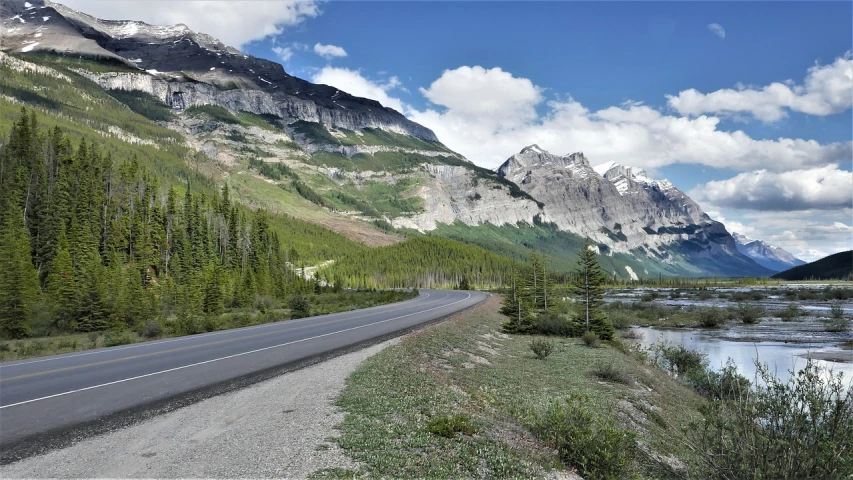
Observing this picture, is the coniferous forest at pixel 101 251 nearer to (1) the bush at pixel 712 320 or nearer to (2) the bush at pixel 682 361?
(2) the bush at pixel 682 361

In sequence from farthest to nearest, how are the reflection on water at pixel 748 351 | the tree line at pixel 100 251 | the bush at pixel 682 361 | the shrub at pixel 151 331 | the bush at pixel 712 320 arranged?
the bush at pixel 712 320 → the tree line at pixel 100 251 → the shrub at pixel 151 331 → the bush at pixel 682 361 → the reflection on water at pixel 748 351

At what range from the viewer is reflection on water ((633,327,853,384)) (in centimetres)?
2556

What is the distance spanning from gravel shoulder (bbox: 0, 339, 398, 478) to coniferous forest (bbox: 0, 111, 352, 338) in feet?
87.0

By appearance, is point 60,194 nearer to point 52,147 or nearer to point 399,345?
point 52,147

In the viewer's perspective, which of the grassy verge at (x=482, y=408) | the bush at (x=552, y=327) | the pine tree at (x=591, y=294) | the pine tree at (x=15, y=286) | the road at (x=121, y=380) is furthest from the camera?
the bush at (x=552, y=327)

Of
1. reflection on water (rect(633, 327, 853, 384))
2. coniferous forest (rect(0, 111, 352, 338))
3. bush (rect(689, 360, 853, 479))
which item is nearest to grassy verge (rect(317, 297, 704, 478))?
bush (rect(689, 360, 853, 479))

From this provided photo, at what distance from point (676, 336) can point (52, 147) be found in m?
82.1

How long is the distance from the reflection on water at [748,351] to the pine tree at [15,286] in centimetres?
4728

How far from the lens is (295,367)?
15.2 m

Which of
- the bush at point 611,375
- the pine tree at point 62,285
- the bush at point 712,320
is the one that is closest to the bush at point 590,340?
the bush at point 611,375

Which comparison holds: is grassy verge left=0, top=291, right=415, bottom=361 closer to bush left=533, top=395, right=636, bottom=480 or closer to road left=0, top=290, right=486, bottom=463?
road left=0, top=290, right=486, bottom=463

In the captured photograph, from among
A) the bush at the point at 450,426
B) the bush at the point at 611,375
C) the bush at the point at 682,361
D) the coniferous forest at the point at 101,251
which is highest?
the coniferous forest at the point at 101,251

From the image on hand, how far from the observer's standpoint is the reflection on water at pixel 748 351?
1006 inches

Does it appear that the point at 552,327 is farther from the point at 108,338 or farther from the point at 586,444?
the point at 108,338
